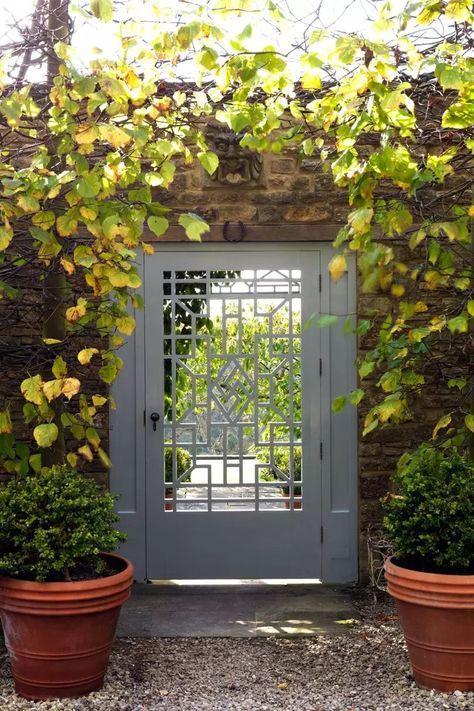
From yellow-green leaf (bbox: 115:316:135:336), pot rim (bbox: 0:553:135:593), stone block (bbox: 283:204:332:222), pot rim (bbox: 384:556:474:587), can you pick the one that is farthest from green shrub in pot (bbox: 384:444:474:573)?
stone block (bbox: 283:204:332:222)

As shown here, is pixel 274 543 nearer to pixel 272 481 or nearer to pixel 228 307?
pixel 272 481

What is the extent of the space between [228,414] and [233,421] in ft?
0.17

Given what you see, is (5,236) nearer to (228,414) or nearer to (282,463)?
(228,414)

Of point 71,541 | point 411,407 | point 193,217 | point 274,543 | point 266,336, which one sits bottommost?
point 274,543

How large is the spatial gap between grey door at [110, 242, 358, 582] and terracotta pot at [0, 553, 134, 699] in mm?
1845

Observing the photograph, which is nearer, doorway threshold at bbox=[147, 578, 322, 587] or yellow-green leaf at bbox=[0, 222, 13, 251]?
yellow-green leaf at bbox=[0, 222, 13, 251]

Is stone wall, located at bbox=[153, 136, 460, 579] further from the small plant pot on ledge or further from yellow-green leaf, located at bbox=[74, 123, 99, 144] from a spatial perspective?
yellow-green leaf, located at bbox=[74, 123, 99, 144]

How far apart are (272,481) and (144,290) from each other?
139 cm

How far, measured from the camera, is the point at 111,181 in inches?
139

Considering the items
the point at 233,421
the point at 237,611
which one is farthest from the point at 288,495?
the point at 237,611

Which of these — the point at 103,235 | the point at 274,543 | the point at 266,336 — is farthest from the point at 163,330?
the point at 103,235

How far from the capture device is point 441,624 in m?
3.46

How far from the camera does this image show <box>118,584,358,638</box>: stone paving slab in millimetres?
4492

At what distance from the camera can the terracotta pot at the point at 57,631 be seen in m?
3.39
